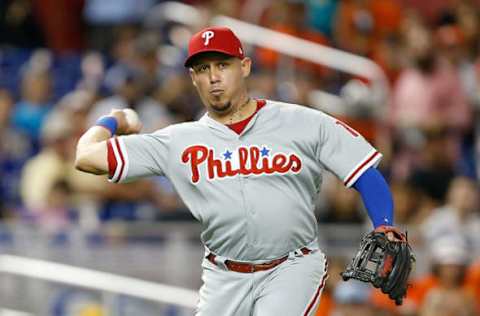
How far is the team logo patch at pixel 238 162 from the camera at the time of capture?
17.5 feet

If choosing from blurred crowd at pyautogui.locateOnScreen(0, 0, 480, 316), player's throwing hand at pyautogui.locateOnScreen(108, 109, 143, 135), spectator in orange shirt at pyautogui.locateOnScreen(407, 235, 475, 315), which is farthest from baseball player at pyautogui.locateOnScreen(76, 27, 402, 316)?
spectator in orange shirt at pyautogui.locateOnScreen(407, 235, 475, 315)

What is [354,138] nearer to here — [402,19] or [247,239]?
[247,239]

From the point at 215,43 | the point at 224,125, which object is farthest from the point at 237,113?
the point at 215,43

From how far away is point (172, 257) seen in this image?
1027 centimetres

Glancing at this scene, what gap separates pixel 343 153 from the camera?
210 inches

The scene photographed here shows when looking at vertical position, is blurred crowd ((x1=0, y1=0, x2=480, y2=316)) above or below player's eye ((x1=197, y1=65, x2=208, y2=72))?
below

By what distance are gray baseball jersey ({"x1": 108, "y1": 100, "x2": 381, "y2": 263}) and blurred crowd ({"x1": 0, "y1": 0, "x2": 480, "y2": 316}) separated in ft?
11.3

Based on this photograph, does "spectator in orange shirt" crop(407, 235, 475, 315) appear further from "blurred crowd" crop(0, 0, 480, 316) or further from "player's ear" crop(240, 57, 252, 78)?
"player's ear" crop(240, 57, 252, 78)

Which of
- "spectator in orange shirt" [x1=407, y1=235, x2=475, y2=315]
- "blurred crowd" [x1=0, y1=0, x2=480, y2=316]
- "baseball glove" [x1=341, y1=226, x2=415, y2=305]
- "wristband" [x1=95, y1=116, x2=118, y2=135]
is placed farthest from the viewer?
"blurred crowd" [x1=0, y1=0, x2=480, y2=316]

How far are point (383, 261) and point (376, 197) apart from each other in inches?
10.5

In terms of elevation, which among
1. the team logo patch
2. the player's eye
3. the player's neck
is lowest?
the team logo patch

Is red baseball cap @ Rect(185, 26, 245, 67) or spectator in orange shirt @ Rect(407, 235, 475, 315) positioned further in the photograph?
spectator in orange shirt @ Rect(407, 235, 475, 315)

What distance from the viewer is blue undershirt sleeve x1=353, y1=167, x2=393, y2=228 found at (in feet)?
17.3

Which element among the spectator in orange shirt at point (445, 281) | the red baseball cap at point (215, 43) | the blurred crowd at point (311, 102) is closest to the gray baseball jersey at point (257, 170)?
the red baseball cap at point (215, 43)
